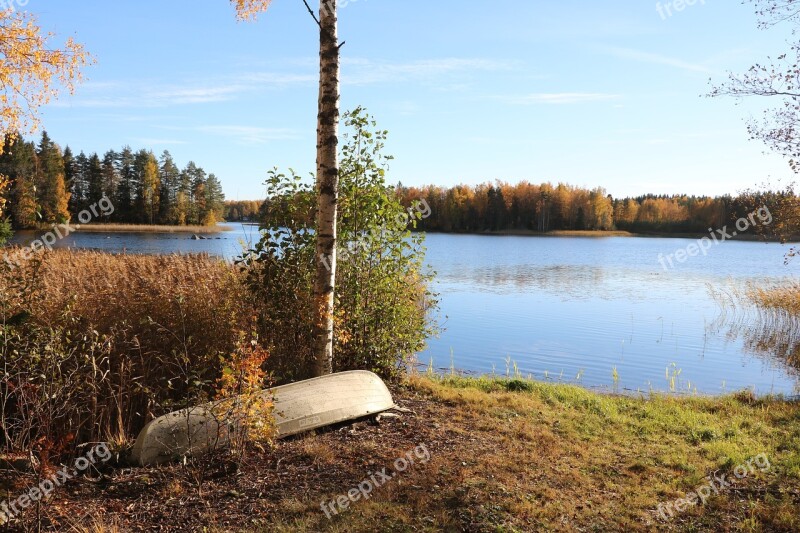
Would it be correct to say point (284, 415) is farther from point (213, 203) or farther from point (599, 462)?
point (213, 203)

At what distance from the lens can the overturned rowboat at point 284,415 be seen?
5250mm

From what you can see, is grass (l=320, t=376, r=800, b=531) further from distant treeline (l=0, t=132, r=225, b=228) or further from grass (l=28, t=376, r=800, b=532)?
Result: distant treeline (l=0, t=132, r=225, b=228)

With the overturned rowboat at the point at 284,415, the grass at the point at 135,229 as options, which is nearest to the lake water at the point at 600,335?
the overturned rowboat at the point at 284,415

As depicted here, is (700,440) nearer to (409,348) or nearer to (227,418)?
(409,348)

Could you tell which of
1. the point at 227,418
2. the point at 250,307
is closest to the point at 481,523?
the point at 227,418

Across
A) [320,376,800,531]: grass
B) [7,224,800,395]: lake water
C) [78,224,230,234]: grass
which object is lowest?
[7,224,800,395]: lake water

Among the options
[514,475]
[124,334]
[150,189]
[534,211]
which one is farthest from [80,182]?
[514,475]

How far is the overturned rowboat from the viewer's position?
17.2ft

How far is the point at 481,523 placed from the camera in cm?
430

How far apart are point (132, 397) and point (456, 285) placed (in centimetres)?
2109

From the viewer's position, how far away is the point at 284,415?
5.93m

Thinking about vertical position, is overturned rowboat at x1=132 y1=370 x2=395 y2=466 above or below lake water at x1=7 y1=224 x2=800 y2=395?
above

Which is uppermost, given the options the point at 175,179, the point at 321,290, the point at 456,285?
the point at 175,179

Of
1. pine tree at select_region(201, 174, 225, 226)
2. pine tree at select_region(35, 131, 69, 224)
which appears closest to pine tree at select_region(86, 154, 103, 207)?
pine tree at select_region(35, 131, 69, 224)
